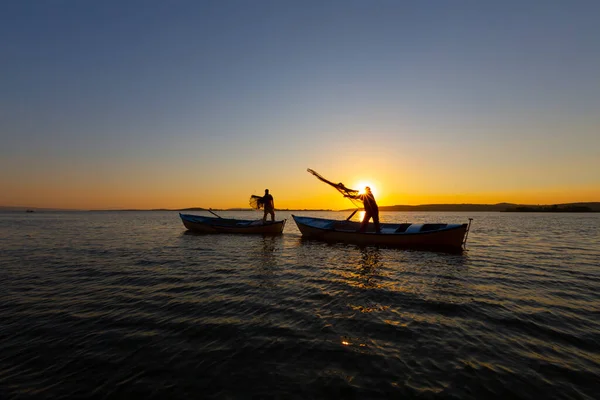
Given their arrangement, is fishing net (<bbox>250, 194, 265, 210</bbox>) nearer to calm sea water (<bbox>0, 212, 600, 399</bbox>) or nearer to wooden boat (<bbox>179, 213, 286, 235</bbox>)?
wooden boat (<bbox>179, 213, 286, 235</bbox>)

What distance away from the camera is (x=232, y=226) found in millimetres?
30328

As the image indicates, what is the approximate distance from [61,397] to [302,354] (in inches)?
153

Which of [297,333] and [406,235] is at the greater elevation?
[406,235]

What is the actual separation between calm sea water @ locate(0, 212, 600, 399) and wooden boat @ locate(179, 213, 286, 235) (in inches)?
640

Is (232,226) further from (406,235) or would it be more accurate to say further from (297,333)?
(297,333)

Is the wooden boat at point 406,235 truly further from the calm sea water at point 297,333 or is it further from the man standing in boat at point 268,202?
the calm sea water at point 297,333

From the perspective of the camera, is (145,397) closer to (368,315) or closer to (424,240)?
(368,315)

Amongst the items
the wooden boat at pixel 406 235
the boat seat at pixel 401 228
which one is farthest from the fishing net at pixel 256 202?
the boat seat at pixel 401 228

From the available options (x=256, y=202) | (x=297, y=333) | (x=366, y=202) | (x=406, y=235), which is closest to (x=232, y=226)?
(x=256, y=202)

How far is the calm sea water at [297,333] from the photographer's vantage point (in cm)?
461

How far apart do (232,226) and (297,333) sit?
25.0 metres

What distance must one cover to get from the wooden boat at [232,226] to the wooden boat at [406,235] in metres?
4.01

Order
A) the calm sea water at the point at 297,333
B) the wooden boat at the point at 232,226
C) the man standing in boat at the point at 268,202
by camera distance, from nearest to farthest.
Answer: the calm sea water at the point at 297,333, the man standing in boat at the point at 268,202, the wooden boat at the point at 232,226

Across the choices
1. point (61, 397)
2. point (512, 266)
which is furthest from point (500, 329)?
point (512, 266)
